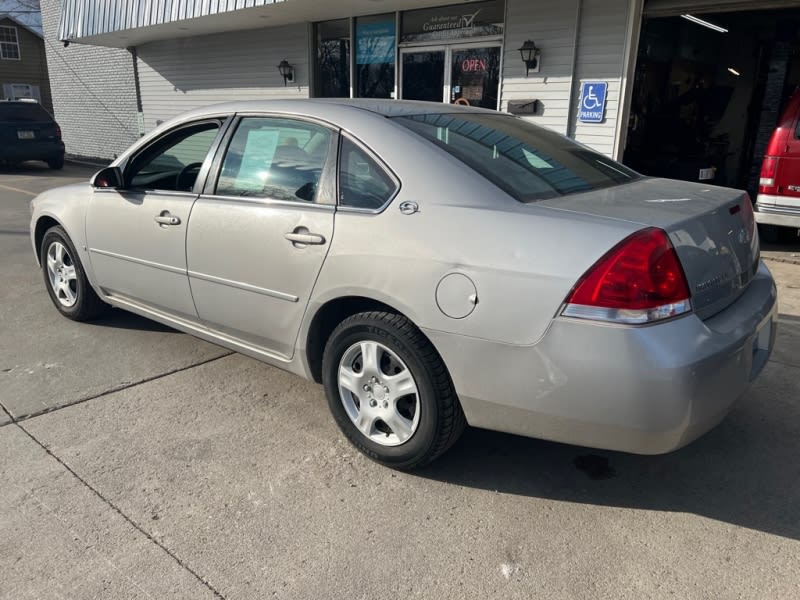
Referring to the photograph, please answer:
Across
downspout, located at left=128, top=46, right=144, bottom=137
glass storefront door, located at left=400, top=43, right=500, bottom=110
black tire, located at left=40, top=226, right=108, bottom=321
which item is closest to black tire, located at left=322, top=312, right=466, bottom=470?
black tire, located at left=40, top=226, right=108, bottom=321

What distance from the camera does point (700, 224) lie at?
2443 mm

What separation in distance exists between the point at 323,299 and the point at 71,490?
4.37 feet

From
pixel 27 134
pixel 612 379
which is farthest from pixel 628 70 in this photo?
pixel 27 134

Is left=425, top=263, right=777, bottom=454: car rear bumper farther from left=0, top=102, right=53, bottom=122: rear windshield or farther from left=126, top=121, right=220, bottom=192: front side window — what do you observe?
left=0, top=102, right=53, bottom=122: rear windshield

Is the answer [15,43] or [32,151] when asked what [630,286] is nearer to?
[32,151]

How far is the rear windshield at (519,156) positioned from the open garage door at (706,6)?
495 centimetres

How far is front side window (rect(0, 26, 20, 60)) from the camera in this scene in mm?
33312

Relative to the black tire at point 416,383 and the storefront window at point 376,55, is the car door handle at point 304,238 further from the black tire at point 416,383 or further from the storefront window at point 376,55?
the storefront window at point 376,55

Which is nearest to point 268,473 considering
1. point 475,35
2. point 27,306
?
point 27,306

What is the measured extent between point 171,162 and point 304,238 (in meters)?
1.52

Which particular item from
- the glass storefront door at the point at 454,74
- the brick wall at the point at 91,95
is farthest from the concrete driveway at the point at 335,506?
the brick wall at the point at 91,95

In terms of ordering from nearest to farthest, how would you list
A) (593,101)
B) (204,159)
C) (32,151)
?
(204,159), (593,101), (32,151)

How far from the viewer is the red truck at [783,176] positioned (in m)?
7.03

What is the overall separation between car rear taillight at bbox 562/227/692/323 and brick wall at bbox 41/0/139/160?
57.5 ft
